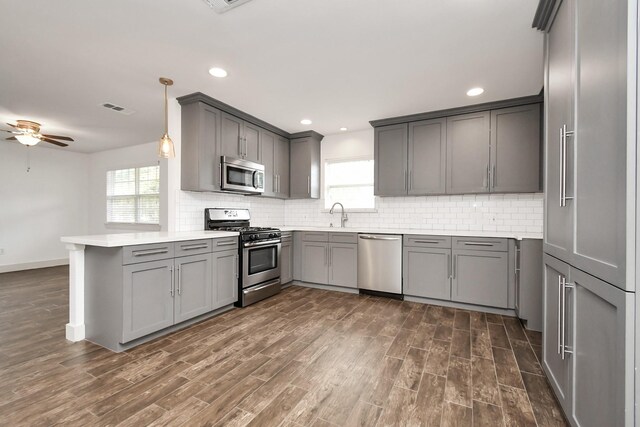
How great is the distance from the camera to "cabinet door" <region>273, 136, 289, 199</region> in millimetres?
4762

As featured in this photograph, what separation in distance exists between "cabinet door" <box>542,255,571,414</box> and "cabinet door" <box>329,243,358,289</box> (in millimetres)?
2424

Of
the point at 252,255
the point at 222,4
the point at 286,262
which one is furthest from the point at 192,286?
the point at 222,4

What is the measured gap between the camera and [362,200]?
189 inches

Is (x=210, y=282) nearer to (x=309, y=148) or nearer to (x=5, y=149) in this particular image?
(x=309, y=148)

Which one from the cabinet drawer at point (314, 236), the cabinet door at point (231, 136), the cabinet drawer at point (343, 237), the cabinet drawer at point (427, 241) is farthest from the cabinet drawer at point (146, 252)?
the cabinet drawer at point (427, 241)

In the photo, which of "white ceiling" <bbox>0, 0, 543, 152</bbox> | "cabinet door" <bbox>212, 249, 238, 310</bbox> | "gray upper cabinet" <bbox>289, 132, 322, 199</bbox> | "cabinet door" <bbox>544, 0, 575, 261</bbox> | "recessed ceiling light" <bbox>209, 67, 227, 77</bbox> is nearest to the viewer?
"cabinet door" <bbox>544, 0, 575, 261</bbox>

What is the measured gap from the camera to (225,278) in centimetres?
331

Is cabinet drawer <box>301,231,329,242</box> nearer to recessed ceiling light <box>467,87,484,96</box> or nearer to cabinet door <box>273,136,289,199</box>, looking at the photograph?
cabinet door <box>273,136,289,199</box>

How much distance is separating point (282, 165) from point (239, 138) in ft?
3.52

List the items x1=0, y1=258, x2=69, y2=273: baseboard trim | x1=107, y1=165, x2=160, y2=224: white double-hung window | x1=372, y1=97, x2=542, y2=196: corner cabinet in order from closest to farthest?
x1=372, y1=97, x2=542, y2=196: corner cabinet → x1=0, y1=258, x2=69, y2=273: baseboard trim → x1=107, y1=165, x2=160, y2=224: white double-hung window

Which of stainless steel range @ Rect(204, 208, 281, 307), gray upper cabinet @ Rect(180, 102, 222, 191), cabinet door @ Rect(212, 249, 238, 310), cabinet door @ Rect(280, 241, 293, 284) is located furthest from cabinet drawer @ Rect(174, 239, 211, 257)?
cabinet door @ Rect(280, 241, 293, 284)

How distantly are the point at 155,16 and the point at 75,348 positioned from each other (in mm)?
2729

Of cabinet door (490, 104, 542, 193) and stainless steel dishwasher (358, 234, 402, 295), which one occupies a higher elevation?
cabinet door (490, 104, 542, 193)

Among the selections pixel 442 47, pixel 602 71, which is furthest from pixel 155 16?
pixel 602 71
